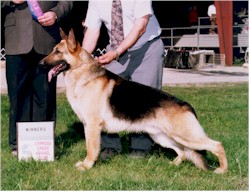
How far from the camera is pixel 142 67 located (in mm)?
5070

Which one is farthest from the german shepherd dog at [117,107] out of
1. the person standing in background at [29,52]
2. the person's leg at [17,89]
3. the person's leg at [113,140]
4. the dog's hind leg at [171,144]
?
the person's leg at [17,89]

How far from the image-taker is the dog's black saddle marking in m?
4.44

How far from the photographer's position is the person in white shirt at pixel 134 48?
4.76 metres

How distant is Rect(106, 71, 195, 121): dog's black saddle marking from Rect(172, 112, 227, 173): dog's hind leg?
13cm

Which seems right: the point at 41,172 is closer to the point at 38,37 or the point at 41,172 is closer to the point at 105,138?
the point at 105,138

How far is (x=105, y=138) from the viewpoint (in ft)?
17.4

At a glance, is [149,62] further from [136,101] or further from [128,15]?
[136,101]

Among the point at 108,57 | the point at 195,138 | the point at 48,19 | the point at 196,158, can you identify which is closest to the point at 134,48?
the point at 108,57

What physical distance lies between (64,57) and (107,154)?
1.26 meters

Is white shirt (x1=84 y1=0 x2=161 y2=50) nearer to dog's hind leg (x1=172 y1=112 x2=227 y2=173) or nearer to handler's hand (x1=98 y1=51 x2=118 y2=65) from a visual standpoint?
handler's hand (x1=98 y1=51 x2=118 y2=65)

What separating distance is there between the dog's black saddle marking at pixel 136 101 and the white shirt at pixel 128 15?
2.35 feet

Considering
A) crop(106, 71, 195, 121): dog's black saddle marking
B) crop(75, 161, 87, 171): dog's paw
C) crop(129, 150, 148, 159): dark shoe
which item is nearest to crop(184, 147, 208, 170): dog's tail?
crop(106, 71, 195, 121): dog's black saddle marking

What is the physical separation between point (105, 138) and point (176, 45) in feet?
58.1

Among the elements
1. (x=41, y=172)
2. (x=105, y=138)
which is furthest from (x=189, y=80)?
(x=41, y=172)
